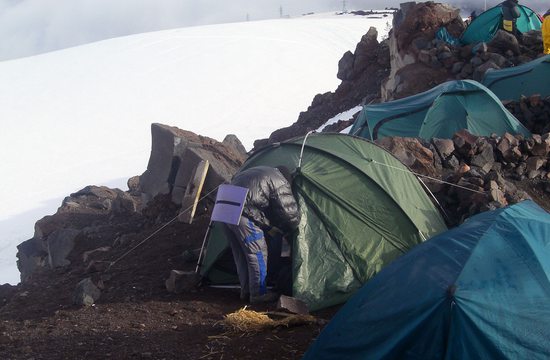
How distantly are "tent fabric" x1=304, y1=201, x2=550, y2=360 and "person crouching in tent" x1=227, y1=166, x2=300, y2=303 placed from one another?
7.62 ft

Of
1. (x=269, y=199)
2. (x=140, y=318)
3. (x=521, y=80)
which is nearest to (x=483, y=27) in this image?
(x=521, y=80)

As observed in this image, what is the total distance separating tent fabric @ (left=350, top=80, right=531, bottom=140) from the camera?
46.5 ft

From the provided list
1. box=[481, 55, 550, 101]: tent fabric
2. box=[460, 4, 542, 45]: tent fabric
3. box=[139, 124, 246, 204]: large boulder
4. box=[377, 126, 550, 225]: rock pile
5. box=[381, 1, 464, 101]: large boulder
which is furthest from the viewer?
box=[460, 4, 542, 45]: tent fabric

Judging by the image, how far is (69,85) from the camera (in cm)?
4881

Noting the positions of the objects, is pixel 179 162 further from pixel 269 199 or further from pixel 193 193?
pixel 269 199

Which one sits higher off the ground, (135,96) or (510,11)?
(510,11)

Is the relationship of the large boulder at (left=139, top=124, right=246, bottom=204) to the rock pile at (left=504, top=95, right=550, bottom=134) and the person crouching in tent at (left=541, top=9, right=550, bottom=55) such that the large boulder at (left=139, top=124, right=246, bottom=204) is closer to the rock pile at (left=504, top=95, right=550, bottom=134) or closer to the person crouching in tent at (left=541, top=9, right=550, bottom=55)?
the rock pile at (left=504, top=95, right=550, bottom=134)

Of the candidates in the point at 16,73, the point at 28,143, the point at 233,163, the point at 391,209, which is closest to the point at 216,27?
the point at 16,73

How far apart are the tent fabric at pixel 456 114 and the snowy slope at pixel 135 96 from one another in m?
14.2

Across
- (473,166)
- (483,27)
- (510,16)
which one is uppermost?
(510,16)

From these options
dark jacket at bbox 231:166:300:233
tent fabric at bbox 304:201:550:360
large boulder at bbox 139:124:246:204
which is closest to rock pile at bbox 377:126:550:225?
dark jacket at bbox 231:166:300:233

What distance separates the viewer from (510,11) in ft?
73.6

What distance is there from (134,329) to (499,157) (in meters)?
6.78

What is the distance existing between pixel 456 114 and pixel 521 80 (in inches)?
151
